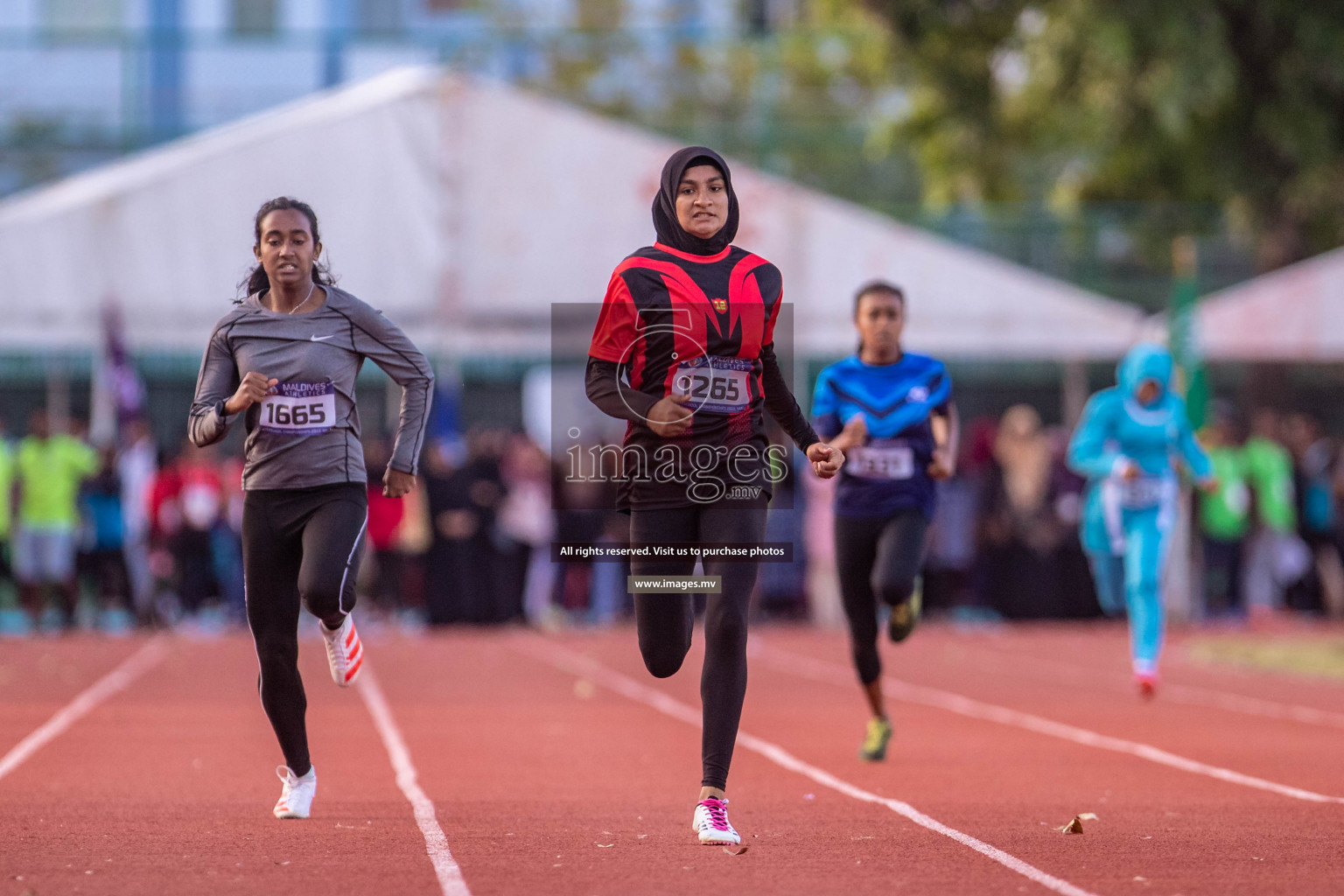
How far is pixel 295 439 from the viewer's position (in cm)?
756

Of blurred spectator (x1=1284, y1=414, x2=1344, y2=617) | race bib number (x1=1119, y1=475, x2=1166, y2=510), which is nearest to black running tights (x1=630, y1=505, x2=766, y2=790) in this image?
race bib number (x1=1119, y1=475, x2=1166, y2=510)

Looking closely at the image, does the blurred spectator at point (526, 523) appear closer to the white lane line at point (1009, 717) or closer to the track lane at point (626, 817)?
the white lane line at point (1009, 717)

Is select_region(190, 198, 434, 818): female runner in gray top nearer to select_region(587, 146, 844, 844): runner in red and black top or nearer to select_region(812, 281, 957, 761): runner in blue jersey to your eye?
select_region(587, 146, 844, 844): runner in red and black top

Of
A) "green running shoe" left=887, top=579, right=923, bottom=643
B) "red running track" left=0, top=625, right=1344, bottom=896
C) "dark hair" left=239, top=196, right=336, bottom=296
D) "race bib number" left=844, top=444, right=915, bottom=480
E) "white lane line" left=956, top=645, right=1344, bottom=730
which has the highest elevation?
"dark hair" left=239, top=196, right=336, bottom=296

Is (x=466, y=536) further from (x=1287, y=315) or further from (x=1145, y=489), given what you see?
(x=1145, y=489)

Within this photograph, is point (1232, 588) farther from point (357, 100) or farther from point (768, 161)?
point (357, 100)

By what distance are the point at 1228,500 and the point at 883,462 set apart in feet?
45.9

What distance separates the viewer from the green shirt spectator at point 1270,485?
77.8ft

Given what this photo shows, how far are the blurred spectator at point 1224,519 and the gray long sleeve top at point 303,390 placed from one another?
16.5 meters

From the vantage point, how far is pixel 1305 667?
17266mm

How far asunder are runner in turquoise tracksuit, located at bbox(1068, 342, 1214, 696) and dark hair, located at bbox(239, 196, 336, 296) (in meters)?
6.26

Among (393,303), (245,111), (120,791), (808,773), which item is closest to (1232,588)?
(393,303)

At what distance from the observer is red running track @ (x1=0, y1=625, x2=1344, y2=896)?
651 centimetres

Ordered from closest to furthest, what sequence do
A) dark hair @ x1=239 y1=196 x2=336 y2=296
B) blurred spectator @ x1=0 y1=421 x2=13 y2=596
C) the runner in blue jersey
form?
1. dark hair @ x1=239 y1=196 x2=336 y2=296
2. the runner in blue jersey
3. blurred spectator @ x1=0 y1=421 x2=13 y2=596
